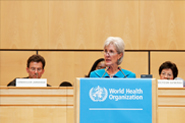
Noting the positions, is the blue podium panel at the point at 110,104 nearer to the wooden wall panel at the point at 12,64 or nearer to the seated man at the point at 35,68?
the seated man at the point at 35,68

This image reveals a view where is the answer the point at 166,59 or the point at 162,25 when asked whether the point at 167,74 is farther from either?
the point at 162,25

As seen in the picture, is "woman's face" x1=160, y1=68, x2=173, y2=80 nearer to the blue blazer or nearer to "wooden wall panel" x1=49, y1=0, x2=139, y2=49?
"wooden wall panel" x1=49, y1=0, x2=139, y2=49

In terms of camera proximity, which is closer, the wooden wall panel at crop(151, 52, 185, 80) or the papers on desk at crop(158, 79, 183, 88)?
the papers on desk at crop(158, 79, 183, 88)

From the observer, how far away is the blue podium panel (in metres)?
1.26

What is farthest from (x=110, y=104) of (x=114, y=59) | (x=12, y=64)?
(x=12, y=64)

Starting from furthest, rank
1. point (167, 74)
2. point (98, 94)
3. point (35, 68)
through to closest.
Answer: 1. point (167, 74)
2. point (35, 68)
3. point (98, 94)

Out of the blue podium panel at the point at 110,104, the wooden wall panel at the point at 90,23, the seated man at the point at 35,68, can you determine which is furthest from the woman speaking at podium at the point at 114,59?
the wooden wall panel at the point at 90,23

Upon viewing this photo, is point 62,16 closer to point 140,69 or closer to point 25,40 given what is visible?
point 25,40

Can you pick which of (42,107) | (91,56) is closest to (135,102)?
(42,107)

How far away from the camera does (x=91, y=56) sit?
185 inches

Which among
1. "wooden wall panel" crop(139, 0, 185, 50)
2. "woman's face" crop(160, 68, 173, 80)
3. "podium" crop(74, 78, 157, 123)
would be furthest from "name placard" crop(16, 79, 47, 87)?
"wooden wall panel" crop(139, 0, 185, 50)

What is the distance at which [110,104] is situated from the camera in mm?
1262

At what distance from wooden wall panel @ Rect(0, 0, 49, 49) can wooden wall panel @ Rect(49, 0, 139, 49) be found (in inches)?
4.9

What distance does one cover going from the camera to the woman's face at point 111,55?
214cm
